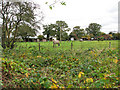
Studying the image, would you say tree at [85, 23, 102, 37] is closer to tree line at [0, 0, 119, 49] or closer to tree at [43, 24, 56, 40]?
tree line at [0, 0, 119, 49]

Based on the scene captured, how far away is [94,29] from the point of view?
20.8 feet

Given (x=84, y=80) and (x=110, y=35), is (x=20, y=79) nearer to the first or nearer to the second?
(x=84, y=80)

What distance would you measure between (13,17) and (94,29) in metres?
4.93

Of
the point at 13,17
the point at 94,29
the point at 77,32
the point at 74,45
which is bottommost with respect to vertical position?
the point at 74,45

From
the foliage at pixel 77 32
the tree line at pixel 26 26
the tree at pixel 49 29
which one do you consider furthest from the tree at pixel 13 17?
the foliage at pixel 77 32

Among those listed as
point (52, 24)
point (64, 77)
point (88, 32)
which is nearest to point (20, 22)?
point (52, 24)

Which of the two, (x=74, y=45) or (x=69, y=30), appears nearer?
(x=69, y=30)

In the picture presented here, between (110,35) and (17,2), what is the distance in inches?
219

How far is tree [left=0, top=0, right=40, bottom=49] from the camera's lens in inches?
235

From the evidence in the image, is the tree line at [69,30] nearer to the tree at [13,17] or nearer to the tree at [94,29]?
the tree at [94,29]

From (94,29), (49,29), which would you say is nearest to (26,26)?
(49,29)

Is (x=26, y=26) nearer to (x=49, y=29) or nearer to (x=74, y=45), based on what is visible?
(x=49, y=29)

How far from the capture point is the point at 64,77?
347cm

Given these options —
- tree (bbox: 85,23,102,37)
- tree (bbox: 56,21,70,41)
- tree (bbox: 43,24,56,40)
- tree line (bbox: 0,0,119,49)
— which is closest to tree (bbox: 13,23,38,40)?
tree line (bbox: 0,0,119,49)
